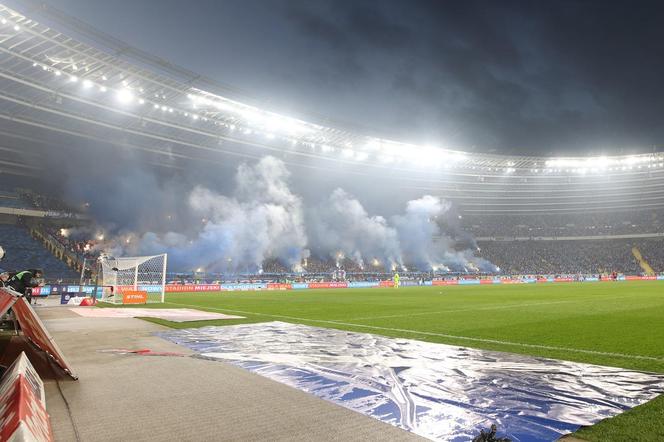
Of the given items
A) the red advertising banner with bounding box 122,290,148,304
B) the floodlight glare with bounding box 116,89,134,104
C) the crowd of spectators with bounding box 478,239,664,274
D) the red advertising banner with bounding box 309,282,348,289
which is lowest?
the red advertising banner with bounding box 309,282,348,289

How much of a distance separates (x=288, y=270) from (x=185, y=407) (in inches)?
2067

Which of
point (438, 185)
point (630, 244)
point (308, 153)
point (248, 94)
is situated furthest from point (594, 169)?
point (248, 94)

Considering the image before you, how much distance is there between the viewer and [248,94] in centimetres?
3828

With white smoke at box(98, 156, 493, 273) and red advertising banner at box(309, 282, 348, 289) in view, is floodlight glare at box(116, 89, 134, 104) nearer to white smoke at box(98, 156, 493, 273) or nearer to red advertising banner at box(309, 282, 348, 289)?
white smoke at box(98, 156, 493, 273)

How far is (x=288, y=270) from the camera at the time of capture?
5625 centimetres

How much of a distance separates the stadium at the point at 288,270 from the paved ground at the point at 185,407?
0.11 ft

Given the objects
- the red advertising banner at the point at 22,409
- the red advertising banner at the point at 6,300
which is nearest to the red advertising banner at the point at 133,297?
the red advertising banner at the point at 6,300

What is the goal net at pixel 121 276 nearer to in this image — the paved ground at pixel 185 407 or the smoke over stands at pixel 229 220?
the paved ground at pixel 185 407

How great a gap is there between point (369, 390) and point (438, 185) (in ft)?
240

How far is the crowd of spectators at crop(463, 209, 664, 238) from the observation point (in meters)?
77.2

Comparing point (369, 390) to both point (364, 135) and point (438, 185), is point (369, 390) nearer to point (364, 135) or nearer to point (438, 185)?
point (364, 135)

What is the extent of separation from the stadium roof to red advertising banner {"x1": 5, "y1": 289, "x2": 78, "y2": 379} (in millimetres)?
28059

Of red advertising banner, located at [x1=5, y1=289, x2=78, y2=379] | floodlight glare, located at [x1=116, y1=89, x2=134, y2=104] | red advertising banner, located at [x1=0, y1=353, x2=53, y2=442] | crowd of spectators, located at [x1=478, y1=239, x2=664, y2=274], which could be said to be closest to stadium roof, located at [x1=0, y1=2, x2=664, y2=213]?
floodlight glare, located at [x1=116, y1=89, x2=134, y2=104]

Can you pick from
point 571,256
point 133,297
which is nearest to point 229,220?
point 133,297
